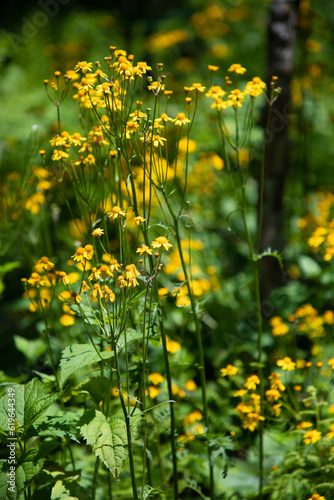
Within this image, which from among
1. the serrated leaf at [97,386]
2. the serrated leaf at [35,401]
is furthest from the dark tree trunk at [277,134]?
the serrated leaf at [35,401]

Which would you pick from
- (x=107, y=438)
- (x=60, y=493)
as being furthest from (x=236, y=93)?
(x=60, y=493)

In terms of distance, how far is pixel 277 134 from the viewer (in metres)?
2.71

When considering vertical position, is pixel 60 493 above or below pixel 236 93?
below

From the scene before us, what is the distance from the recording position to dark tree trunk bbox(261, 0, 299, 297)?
8.52 ft

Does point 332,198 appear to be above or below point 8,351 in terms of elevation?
above

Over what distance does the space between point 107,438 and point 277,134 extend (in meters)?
2.02

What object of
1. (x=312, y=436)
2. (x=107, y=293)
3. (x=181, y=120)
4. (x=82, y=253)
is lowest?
(x=312, y=436)

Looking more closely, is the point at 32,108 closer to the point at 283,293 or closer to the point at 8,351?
the point at 8,351

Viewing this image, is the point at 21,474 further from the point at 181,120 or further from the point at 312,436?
the point at 181,120

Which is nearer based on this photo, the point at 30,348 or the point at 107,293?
the point at 107,293

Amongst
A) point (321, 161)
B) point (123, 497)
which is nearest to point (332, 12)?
point (321, 161)

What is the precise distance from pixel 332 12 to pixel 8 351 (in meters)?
4.06

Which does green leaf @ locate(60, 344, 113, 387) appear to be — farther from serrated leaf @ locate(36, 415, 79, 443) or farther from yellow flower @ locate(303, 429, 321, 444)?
yellow flower @ locate(303, 429, 321, 444)

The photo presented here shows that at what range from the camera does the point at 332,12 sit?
172 inches
